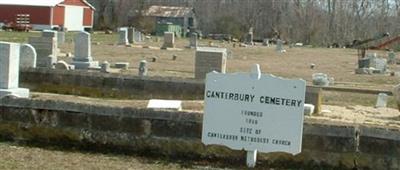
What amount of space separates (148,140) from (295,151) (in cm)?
187

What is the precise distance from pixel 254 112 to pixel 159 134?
4.52ft

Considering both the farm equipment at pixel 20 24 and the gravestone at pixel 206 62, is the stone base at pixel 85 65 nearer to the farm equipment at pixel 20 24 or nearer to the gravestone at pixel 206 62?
the gravestone at pixel 206 62

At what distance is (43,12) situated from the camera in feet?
229

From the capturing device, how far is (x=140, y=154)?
26.4 feet

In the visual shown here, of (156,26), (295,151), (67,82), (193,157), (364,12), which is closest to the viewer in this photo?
(295,151)

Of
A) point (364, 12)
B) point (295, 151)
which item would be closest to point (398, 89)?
point (295, 151)

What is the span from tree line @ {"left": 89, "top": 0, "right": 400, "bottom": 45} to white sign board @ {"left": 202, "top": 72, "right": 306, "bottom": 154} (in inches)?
2682

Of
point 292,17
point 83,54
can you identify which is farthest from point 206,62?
point 292,17

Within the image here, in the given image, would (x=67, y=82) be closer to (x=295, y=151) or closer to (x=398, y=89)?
(x=398, y=89)

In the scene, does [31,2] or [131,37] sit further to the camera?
[31,2]

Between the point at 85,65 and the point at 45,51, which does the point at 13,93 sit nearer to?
the point at 45,51

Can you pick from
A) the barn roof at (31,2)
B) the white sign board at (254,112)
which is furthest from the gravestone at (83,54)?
the barn roof at (31,2)

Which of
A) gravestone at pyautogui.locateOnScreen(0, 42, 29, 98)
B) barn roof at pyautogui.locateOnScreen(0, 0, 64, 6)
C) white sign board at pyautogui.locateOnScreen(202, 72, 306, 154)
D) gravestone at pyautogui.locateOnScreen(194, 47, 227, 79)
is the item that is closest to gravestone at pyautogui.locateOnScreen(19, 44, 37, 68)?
gravestone at pyautogui.locateOnScreen(194, 47, 227, 79)

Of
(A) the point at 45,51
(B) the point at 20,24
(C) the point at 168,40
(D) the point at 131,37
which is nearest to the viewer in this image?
(A) the point at 45,51
